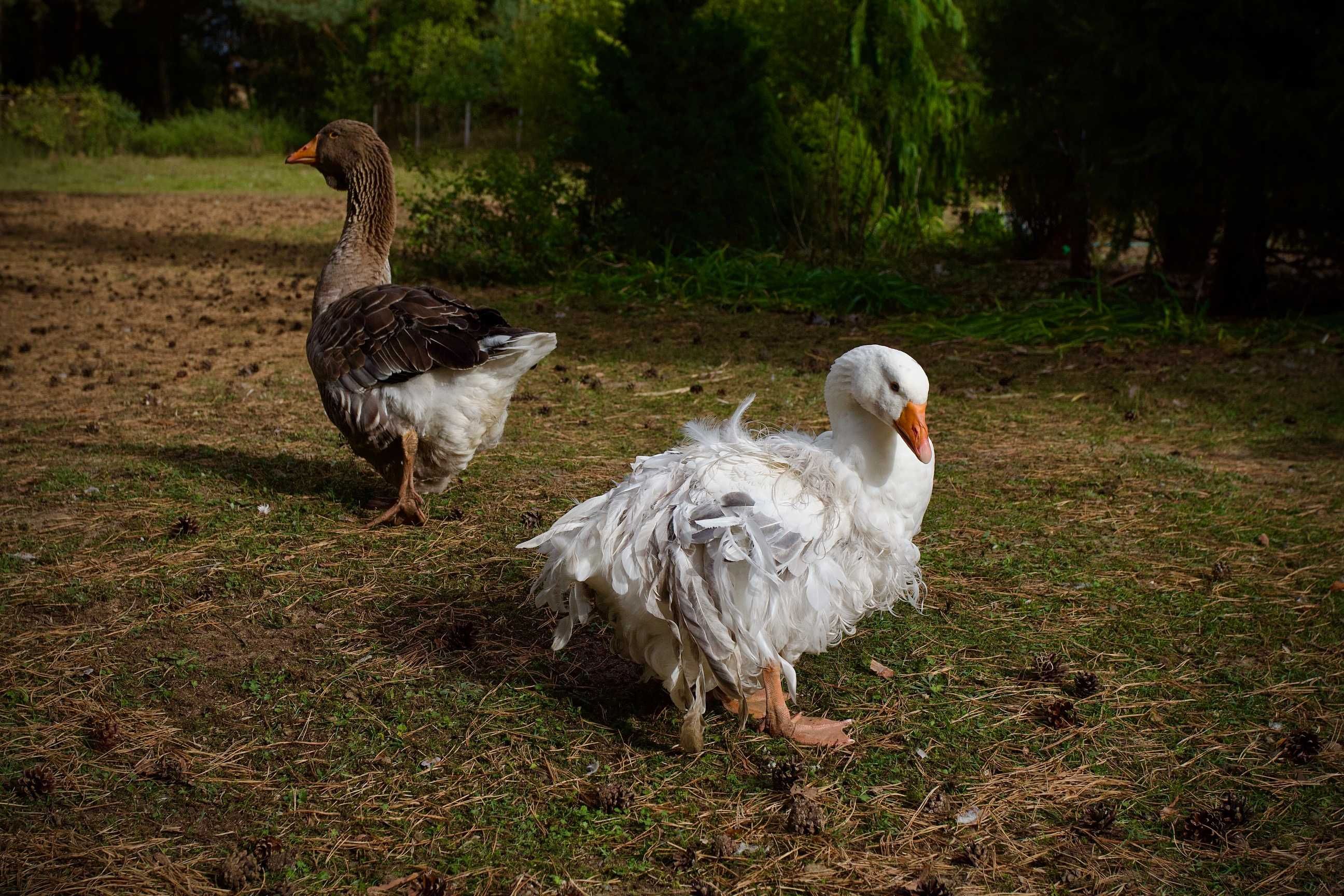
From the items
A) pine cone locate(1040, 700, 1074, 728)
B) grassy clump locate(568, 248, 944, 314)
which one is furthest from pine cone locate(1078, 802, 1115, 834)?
→ grassy clump locate(568, 248, 944, 314)

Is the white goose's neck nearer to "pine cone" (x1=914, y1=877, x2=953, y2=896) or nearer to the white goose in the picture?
the white goose

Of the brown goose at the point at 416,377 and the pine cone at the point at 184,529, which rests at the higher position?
the brown goose at the point at 416,377

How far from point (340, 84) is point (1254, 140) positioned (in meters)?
31.7

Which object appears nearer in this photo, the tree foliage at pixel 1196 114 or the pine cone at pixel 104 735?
the pine cone at pixel 104 735

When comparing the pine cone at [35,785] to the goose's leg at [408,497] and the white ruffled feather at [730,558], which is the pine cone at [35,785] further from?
the goose's leg at [408,497]

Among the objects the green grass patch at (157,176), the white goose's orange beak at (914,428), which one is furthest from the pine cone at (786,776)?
the green grass patch at (157,176)

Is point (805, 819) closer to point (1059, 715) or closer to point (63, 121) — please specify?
point (1059, 715)

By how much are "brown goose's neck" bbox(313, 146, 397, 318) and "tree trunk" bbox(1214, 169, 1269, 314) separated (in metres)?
6.96

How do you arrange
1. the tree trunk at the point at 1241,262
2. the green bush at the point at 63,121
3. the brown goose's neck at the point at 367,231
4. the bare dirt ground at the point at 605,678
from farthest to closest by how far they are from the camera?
the green bush at the point at 63,121
the tree trunk at the point at 1241,262
the brown goose's neck at the point at 367,231
the bare dirt ground at the point at 605,678

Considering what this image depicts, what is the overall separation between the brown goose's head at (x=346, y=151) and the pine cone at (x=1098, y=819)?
4.71 metres

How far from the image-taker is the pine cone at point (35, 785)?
2.75 metres

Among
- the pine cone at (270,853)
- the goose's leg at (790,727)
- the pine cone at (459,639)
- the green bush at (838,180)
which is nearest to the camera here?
the pine cone at (270,853)

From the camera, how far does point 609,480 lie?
518 centimetres

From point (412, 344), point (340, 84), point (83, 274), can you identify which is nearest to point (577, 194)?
point (83, 274)
